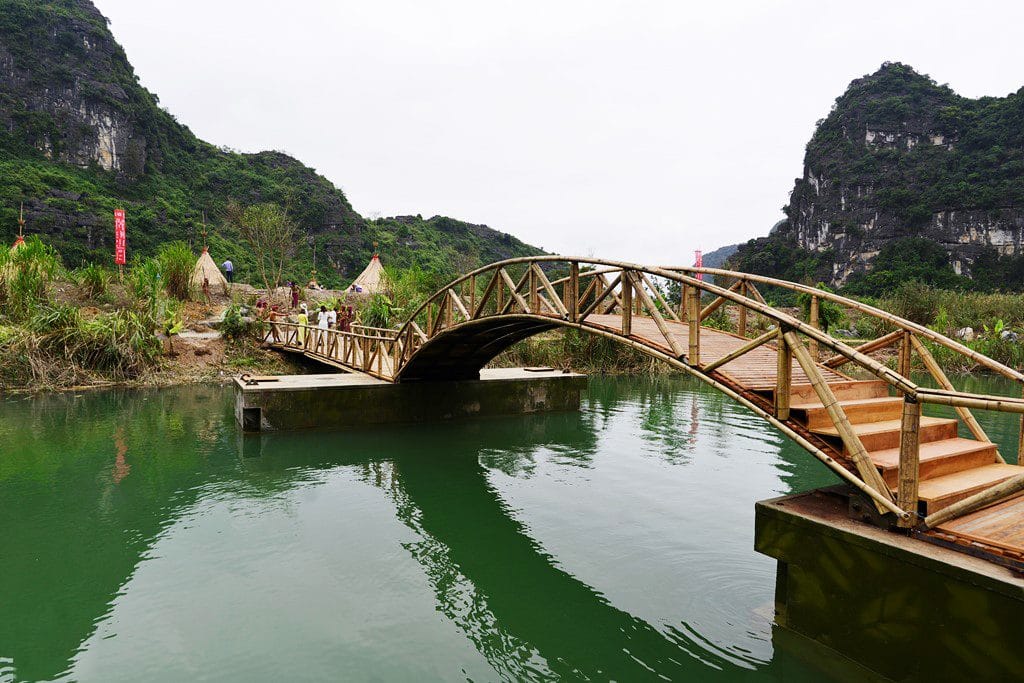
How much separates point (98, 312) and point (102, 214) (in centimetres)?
3056

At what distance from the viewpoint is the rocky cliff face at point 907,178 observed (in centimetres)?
5562

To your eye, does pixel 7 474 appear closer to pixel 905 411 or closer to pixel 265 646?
pixel 265 646

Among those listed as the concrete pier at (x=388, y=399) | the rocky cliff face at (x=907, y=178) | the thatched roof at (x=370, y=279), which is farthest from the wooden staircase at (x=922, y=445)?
the rocky cliff face at (x=907, y=178)

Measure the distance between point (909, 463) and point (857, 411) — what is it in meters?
1.34

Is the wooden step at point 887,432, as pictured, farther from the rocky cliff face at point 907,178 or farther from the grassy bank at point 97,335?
the rocky cliff face at point 907,178

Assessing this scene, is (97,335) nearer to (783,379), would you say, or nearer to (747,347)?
(747,347)

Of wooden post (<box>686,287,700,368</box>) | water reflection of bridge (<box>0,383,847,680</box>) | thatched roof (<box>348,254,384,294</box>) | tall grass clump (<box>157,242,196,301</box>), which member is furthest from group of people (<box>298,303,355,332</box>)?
wooden post (<box>686,287,700,368</box>)

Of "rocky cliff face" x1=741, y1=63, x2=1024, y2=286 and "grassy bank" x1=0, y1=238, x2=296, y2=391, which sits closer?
"grassy bank" x1=0, y1=238, x2=296, y2=391

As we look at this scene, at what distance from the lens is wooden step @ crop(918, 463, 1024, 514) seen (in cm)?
418

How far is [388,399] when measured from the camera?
1305 centimetres

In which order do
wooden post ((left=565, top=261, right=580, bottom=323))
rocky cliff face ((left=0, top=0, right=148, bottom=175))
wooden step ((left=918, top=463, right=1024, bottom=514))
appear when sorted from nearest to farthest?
wooden step ((left=918, top=463, right=1024, bottom=514))
wooden post ((left=565, top=261, right=580, bottom=323))
rocky cliff face ((left=0, top=0, right=148, bottom=175))

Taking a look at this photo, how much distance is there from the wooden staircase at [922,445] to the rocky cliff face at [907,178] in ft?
198

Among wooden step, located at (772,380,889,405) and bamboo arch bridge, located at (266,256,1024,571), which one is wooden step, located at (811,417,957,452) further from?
wooden step, located at (772,380,889,405)

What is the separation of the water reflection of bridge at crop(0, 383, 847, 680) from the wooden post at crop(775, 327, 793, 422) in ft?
6.32
